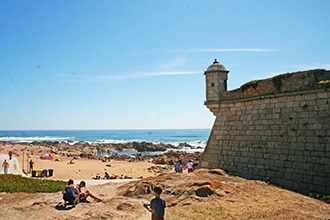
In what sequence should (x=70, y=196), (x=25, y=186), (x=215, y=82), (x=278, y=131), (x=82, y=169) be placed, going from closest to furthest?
(x=70, y=196) → (x=278, y=131) → (x=25, y=186) → (x=215, y=82) → (x=82, y=169)

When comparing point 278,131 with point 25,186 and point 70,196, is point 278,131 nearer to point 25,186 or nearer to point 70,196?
point 70,196

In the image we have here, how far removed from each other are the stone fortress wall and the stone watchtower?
0.18ft

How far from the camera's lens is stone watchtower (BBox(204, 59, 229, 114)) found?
1694 centimetres

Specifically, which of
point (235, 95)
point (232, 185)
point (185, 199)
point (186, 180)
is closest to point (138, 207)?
point (185, 199)

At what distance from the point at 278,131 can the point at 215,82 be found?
4.68 m

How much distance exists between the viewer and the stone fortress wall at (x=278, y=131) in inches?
465

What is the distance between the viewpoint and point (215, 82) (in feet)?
55.9

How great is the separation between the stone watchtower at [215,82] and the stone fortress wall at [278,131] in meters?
0.05

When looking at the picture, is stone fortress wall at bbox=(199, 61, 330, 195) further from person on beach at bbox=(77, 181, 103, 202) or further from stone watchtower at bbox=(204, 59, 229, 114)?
person on beach at bbox=(77, 181, 103, 202)

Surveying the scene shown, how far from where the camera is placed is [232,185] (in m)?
10.7

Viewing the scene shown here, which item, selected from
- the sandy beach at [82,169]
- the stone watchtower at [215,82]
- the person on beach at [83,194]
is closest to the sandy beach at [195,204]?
the person on beach at [83,194]

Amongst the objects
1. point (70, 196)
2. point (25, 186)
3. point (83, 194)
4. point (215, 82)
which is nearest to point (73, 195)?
point (70, 196)

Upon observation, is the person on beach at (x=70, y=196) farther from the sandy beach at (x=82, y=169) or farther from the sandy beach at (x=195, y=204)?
the sandy beach at (x=82, y=169)

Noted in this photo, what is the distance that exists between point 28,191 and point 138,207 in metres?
6.85
